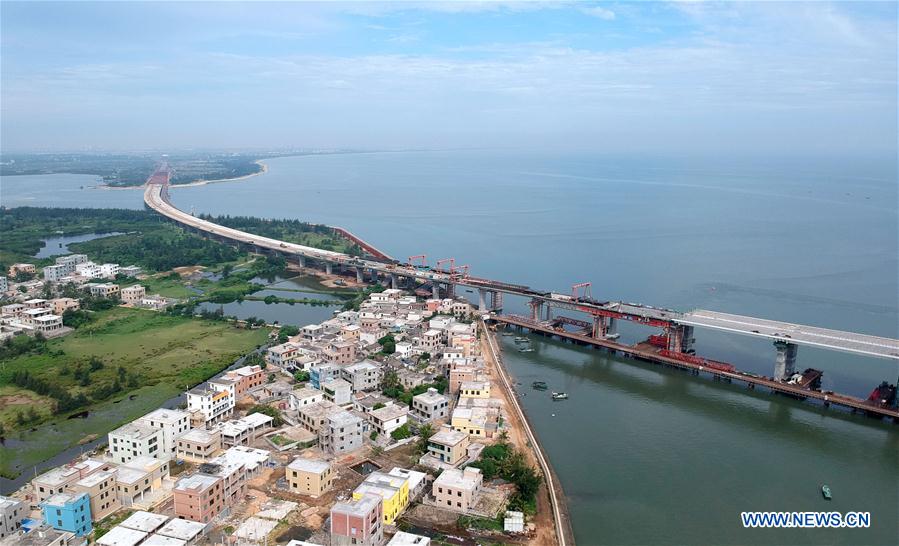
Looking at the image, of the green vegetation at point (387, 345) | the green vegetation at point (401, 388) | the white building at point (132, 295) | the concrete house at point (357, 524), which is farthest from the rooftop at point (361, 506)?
the white building at point (132, 295)

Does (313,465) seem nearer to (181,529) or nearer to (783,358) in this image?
(181,529)

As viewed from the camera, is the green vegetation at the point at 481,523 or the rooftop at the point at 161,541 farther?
the green vegetation at the point at 481,523

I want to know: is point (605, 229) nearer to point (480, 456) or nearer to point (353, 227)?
point (353, 227)

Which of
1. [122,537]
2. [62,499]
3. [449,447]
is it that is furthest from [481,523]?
[62,499]

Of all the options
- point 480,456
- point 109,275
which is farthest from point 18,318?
point 480,456

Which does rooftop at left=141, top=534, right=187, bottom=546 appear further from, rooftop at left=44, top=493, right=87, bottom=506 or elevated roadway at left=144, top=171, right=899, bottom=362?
elevated roadway at left=144, top=171, right=899, bottom=362

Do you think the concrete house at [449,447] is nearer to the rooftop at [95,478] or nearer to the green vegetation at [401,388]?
the green vegetation at [401,388]

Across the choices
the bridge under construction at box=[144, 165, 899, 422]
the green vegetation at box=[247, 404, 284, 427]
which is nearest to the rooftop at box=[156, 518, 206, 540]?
the green vegetation at box=[247, 404, 284, 427]

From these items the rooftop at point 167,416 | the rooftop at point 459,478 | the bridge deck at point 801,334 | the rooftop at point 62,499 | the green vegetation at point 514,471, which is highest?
the bridge deck at point 801,334
